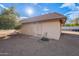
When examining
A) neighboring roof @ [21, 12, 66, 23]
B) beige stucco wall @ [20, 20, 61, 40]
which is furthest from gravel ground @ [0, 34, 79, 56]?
neighboring roof @ [21, 12, 66, 23]

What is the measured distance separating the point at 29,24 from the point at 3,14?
0.37 meters

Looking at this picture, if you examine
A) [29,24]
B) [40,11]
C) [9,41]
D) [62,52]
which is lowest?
[62,52]

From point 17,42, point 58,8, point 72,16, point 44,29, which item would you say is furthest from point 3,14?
point 72,16

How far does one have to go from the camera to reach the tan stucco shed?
8.16 feet

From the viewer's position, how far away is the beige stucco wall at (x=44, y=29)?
2500 millimetres

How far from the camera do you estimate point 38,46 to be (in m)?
2.47

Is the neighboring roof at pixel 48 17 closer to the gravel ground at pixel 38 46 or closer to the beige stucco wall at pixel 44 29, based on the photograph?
the beige stucco wall at pixel 44 29

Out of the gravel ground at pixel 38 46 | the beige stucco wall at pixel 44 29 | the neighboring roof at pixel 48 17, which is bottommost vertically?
the gravel ground at pixel 38 46

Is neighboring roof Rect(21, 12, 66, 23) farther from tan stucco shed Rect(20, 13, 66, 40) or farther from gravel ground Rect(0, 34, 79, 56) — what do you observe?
gravel ground Rect(0, 34, 79, 56)

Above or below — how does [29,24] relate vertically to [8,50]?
above

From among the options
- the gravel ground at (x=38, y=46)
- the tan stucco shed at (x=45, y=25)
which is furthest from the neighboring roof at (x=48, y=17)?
the gravel ground at (x=38, y=46)

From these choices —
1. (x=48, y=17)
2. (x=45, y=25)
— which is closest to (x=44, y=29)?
(x=45, y=25)

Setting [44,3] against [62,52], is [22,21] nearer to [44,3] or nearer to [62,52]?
[44,3]

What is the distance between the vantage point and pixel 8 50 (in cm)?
244
